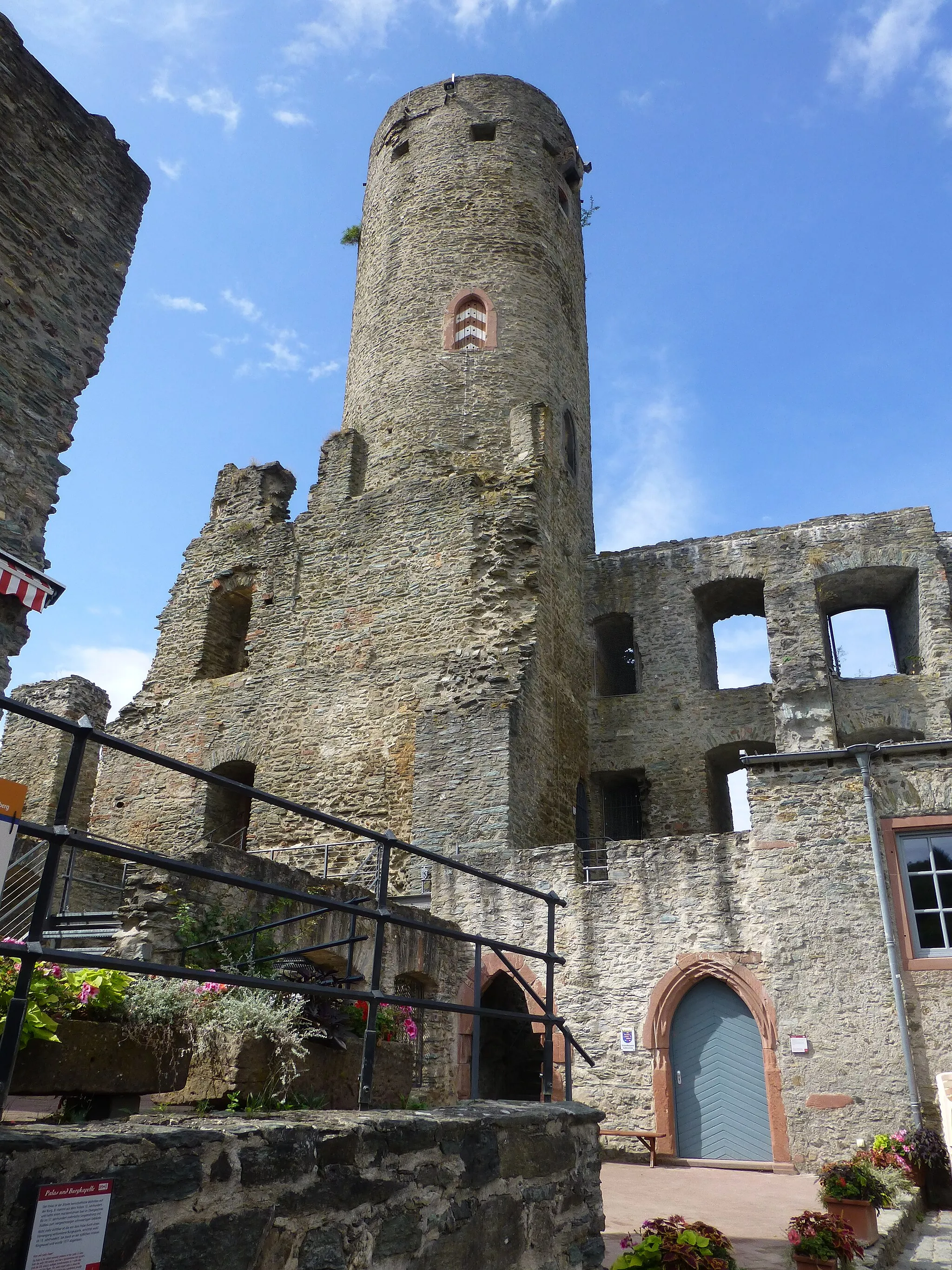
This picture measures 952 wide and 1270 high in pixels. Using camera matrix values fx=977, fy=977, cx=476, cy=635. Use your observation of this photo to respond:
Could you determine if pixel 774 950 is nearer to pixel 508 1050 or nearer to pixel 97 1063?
pixel 508 1050

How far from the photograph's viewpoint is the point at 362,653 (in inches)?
620

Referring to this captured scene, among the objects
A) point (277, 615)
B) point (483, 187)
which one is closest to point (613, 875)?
point (277, 615)

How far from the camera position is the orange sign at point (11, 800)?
96.7 inches

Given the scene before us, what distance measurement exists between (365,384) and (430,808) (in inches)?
353

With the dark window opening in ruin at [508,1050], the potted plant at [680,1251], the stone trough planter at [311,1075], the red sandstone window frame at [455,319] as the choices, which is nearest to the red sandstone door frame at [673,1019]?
the dark window opening in ruin at [508,1050]

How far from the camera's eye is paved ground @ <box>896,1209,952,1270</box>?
629cm

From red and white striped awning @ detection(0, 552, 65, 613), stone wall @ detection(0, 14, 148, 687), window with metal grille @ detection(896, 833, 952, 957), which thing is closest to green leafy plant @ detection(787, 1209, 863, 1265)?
window with metal grille @ detection(896, 833, 952, 957)

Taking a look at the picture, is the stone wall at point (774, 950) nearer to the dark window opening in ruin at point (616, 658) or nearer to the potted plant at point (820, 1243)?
the potted plant at point (820, 1243)

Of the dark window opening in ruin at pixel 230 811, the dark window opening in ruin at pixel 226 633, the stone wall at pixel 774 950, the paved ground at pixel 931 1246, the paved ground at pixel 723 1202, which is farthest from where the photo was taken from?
the dark window opening in ruin at pixel 226 633

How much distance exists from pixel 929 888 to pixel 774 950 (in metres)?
1.70

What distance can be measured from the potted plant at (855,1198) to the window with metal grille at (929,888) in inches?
142

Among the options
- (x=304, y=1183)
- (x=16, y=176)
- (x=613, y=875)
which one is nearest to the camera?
(x=304, y=1183)

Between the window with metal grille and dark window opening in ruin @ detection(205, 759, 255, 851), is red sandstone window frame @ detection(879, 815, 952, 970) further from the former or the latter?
dark window opening in ruin @ detection(205, 759, 255, 851)

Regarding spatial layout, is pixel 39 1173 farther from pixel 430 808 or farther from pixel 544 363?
pixel 544 363
